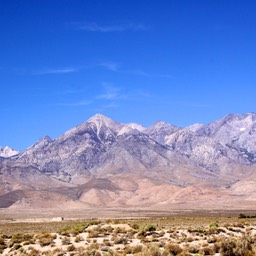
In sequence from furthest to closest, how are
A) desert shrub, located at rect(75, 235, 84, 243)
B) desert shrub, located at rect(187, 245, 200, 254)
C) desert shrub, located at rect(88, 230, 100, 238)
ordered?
desert shrub, located at rect(88, 230, 100, 238), desert shrub, located at rect(75, 235, 84, 243), desert shrub, located at rect(187, 245, 200, 254)

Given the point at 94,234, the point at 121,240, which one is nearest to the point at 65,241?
the point at 94,234

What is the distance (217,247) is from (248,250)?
1972 mm

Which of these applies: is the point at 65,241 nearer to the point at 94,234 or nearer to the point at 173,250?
the point at 94,234

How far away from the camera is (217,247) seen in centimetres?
2264

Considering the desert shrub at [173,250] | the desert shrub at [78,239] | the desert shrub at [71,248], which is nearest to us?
the desert shrub at [173,250]

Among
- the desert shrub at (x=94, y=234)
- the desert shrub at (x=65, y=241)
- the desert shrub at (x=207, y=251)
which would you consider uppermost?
the desert shrub at (x=94, y=234)

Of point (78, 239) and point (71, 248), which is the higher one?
point (78, 239)

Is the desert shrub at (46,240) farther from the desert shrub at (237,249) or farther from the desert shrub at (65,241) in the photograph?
the desert shrub at (237,249)

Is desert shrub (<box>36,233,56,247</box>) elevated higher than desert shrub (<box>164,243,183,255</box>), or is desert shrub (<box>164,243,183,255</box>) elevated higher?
desert shrub (<box>36,233,56,247</box>)

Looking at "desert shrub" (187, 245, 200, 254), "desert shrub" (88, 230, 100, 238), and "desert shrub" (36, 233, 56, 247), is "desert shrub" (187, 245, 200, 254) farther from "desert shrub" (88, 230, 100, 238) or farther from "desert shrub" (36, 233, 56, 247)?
"desert shrub" (36, 233, 56, 247)

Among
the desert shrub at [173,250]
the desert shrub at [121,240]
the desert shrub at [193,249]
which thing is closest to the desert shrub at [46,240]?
the desert shrub at [121,240]

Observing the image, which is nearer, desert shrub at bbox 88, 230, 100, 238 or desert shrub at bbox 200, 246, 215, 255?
desert shrub at bbox 200, 246, 215, 255

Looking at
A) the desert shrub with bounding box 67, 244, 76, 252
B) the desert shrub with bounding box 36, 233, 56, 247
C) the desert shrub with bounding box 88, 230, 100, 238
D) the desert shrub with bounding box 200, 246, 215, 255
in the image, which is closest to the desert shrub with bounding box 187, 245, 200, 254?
the desert shrub with bounding box 200, 246, 215, 255

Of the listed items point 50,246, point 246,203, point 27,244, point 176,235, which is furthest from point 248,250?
point 246,203
